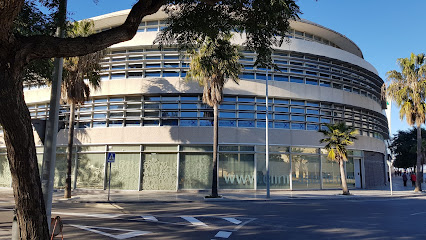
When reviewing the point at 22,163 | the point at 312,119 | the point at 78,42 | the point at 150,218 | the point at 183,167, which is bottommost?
the point at 150,218

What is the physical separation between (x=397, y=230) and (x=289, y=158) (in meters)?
16.1

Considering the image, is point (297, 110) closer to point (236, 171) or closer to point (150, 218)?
point (236, 171)

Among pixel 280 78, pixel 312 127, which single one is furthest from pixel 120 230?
pixel 312 127

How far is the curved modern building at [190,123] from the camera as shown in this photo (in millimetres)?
24031

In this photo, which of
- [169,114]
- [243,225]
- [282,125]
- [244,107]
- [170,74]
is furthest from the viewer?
[282,125]

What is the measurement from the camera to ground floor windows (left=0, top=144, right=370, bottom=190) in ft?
78.2

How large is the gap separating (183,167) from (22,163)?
62.2 ft

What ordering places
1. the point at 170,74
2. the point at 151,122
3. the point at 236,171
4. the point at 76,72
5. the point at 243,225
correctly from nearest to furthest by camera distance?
the point at 243,225, the point at 76,72, the point at 236,171, the point at 151,122, the point at 170,74

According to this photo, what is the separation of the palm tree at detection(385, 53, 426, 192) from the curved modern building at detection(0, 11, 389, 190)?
16.9 feet

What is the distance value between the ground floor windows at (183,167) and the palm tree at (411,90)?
1085cm

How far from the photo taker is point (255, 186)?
2414 cm

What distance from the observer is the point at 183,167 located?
941 inches

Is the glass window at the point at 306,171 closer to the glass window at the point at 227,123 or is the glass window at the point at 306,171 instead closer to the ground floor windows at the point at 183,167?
the ground floor windows at the point at 183,167

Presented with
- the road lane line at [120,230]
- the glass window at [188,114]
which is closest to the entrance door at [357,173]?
the glass window at [188,114]
